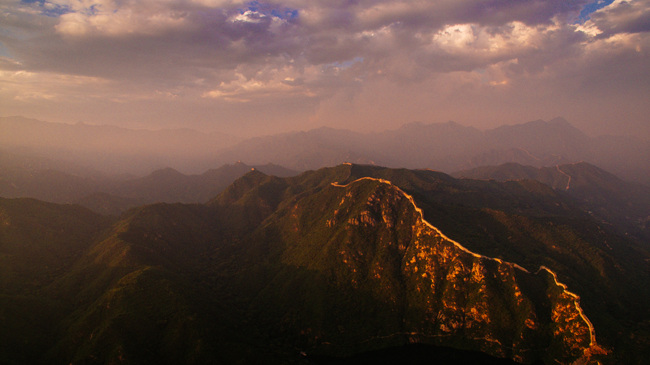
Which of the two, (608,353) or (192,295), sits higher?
(192,295)

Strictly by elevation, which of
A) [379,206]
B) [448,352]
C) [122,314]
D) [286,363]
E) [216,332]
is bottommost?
[448,352]

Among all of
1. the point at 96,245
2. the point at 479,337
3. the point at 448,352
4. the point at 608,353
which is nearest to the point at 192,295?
the point at 96,245

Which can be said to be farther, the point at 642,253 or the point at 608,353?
the point at 642,253

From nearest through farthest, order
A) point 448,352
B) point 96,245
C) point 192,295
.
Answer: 1. point 448,352
2. point 192,295
3. point 96,245

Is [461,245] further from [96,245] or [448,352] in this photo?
[96,245]

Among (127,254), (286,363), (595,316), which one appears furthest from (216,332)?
(595,316)

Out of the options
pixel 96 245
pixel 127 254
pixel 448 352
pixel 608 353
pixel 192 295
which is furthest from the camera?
pixel 96 245
